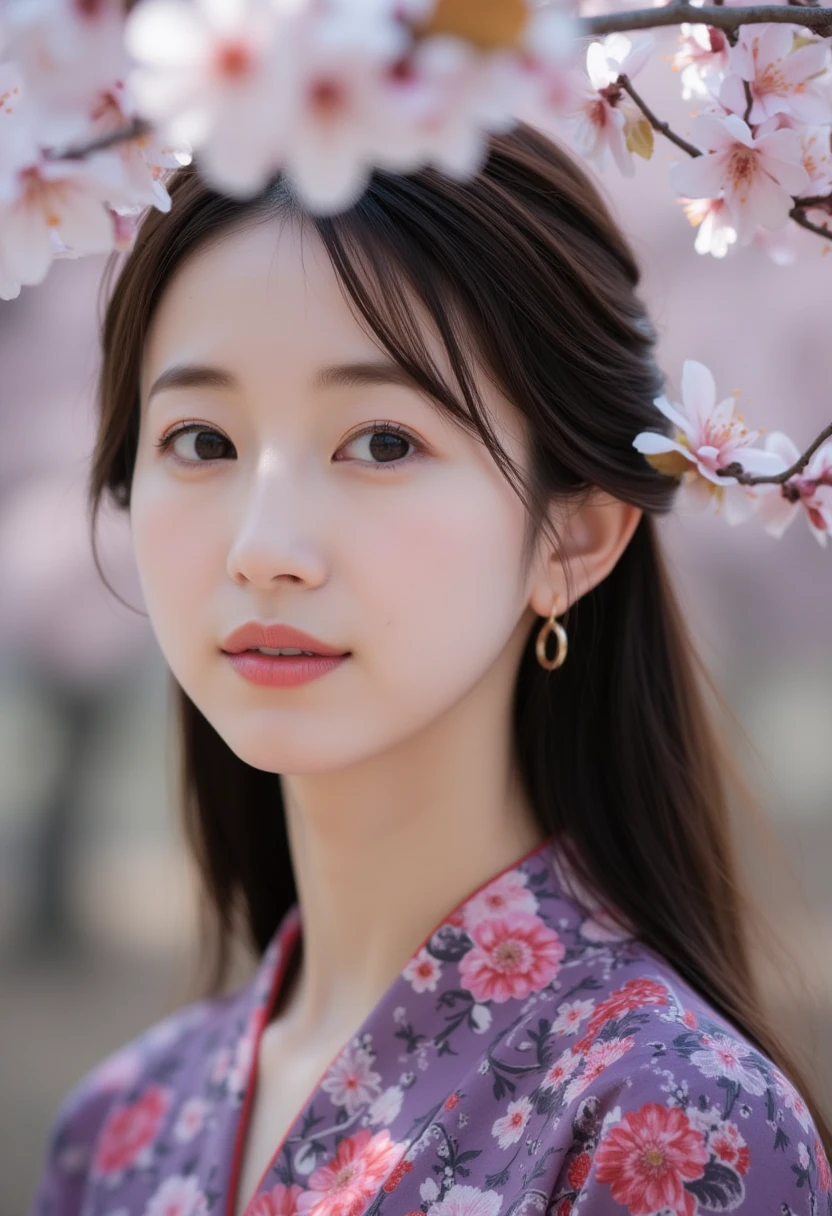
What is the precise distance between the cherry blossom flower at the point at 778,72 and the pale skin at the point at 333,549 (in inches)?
12.7

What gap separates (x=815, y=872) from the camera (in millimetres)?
3762

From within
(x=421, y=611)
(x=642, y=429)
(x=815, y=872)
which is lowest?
(x=815, y=872)

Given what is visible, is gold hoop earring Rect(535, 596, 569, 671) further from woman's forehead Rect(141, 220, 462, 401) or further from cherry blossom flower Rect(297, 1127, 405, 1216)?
cherry blossom flower Rect(297, 1127, 405, 1216)

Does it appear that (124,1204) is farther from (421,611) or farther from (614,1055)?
(421,611)

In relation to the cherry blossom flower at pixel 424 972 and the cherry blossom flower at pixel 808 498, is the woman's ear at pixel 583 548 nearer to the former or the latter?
the cherry blossom flower at pixel 808 498

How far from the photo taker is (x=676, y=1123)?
0.97m

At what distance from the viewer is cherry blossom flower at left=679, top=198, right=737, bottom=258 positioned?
3.39 ft

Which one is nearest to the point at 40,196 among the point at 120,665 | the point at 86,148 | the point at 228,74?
Result: the point at 86,148

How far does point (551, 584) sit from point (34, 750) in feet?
10.4

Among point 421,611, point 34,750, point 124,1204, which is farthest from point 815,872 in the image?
point 421,611

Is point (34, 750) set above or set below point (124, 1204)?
above

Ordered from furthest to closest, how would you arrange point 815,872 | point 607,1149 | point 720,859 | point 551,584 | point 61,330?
1. point 61,330
2. point 815,872
3. point 720,859
4. point 551,584
5. point 607,1149

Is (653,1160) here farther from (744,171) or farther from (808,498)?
(744,171)

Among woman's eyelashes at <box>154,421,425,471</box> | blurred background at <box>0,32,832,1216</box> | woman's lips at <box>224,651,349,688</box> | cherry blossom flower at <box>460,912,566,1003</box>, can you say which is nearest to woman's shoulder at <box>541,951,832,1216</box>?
cherry blossom flower at <box>460,912,566,1003</box>
